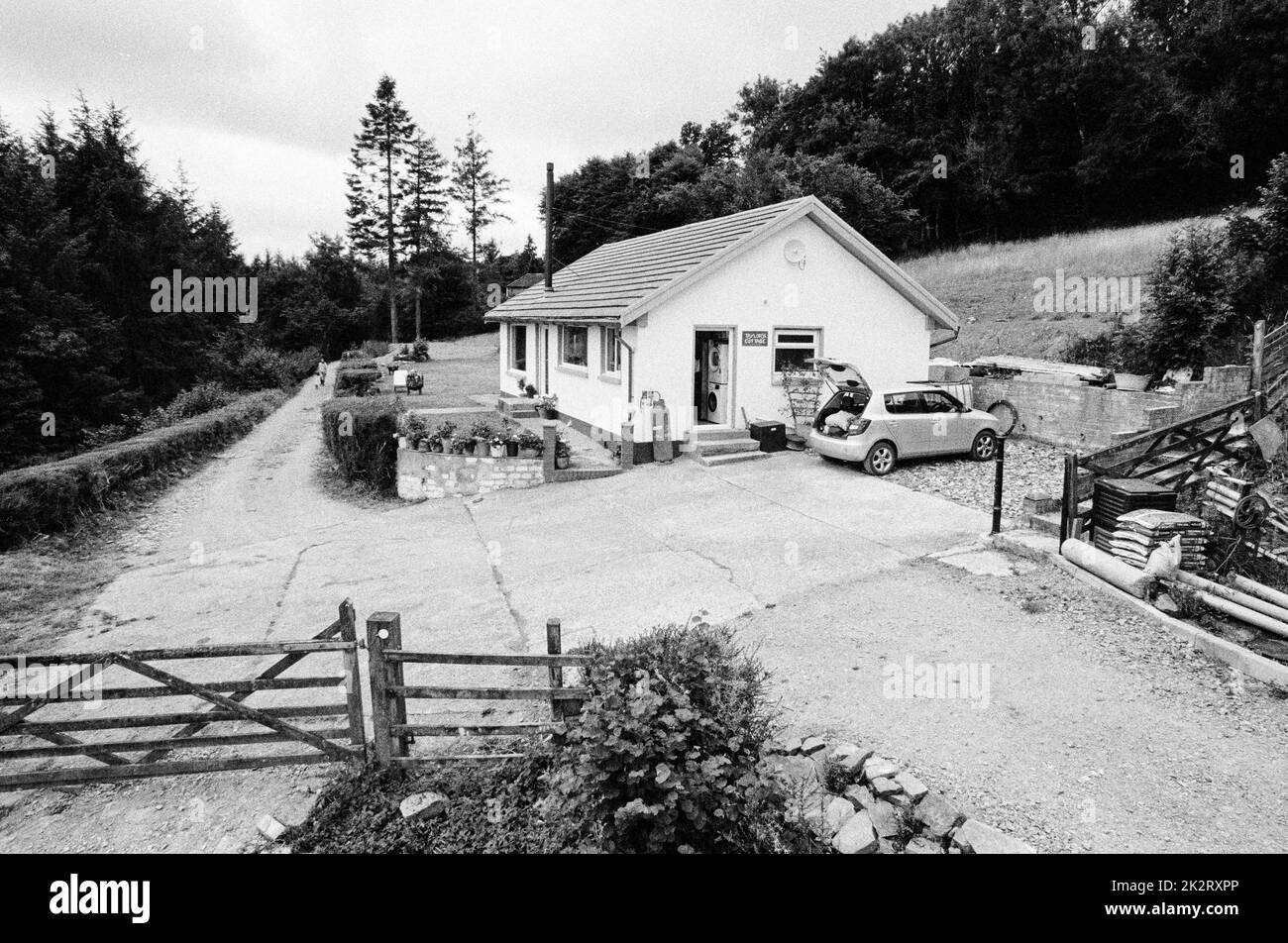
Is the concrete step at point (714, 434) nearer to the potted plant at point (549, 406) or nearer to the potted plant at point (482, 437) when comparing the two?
the potted plant at point (482, 437)

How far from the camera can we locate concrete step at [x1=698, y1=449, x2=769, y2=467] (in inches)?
614

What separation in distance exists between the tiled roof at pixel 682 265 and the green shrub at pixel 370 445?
5178 mm

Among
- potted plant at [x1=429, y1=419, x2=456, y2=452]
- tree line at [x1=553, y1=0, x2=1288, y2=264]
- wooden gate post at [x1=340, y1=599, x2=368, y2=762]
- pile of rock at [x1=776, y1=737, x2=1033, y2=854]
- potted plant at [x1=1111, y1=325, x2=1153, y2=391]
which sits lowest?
pile of rock at [x1=776, y1=737, x2=1033, y2=854]

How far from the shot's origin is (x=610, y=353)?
17406mm

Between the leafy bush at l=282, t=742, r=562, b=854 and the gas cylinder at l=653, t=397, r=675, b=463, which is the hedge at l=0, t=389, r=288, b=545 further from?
the gas cylinder at l=653, t=397, r=675, b=463

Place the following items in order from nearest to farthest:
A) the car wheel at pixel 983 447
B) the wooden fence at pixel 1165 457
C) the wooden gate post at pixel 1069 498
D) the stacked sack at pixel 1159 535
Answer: the stacked sack at pixel 1159 535 < the wooden gate post at pixel 1069 498 < the wooden fence at pixel 1165 457 < the car wheel at pixel 983 447

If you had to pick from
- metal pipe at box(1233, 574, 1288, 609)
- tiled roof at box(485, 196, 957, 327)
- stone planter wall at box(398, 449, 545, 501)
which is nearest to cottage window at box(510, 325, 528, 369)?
tiled roof at box(485, 196, 957, 327)

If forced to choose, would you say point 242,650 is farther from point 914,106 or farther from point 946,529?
point 914,106

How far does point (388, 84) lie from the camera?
175 feet

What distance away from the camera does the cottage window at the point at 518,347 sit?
2536cm

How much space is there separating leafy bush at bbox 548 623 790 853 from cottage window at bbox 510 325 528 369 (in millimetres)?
21367

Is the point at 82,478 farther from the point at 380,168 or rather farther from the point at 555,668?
the point at 380,168

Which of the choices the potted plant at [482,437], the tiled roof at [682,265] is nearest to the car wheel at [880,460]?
the tiled roof at [682,265]
